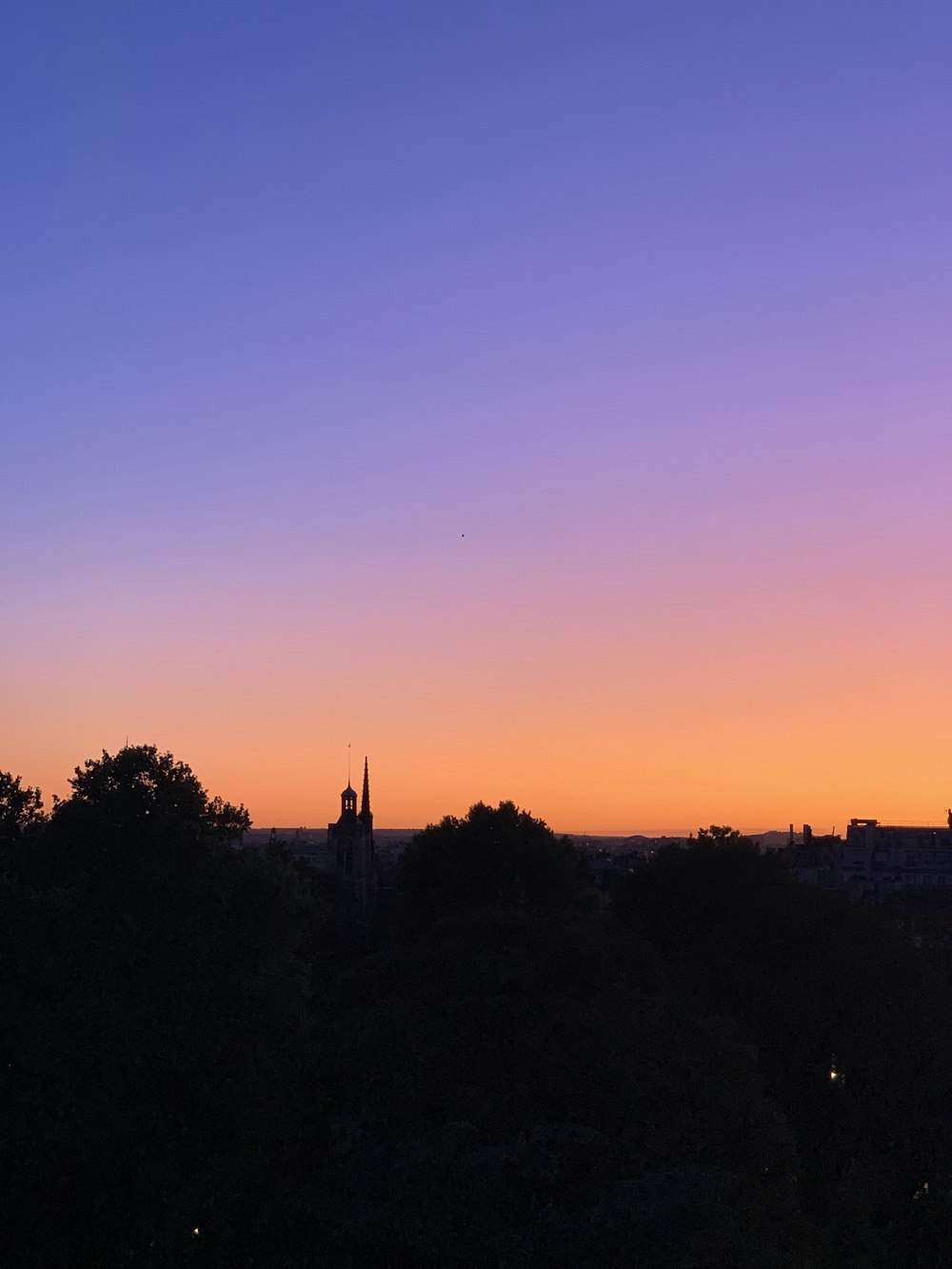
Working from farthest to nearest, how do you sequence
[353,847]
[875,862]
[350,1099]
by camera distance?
[875,862] < [353,847] < [350,1099]

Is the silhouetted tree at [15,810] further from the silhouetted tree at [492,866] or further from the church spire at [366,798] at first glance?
the church spire at [366,798]

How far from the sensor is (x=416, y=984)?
3769 cm

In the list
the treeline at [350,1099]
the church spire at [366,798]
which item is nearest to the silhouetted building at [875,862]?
the church spire at [366,798]

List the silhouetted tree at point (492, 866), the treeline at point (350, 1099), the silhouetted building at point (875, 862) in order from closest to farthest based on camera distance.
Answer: the treeline at point (350, 1099) → the silhouetted tree at point (492, 866) → the silhouetted building at point (875, 862)

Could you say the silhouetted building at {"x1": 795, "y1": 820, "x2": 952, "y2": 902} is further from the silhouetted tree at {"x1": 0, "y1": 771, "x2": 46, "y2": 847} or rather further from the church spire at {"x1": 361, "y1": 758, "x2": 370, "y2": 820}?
the silhouetted tree at {"x1": 0, "y1": 771, "x2": 46, "y2": 847}

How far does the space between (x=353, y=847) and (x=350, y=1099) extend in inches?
4231

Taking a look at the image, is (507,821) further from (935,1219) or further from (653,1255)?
(653,1255)

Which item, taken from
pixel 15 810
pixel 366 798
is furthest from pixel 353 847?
pixel 15 810

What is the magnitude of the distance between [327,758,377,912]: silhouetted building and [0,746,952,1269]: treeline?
95.9 m

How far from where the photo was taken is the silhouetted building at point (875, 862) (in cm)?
15912

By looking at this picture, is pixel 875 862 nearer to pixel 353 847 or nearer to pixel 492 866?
pixel 353 847

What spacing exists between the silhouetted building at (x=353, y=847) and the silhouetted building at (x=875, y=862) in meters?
45.9

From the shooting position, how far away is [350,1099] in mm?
32969

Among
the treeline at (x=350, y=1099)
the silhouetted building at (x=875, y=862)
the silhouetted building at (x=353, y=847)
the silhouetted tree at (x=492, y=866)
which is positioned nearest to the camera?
the treeline at (x=350, y=1099)
